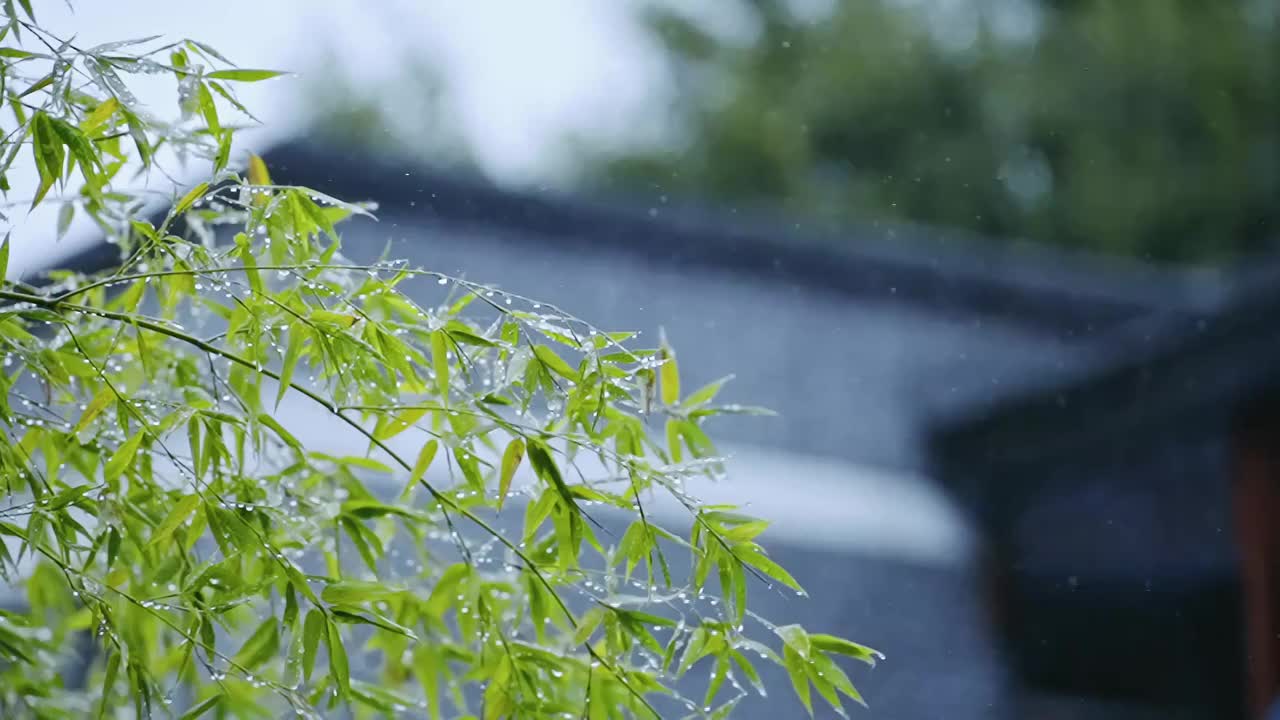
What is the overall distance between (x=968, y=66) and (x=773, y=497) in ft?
12.5

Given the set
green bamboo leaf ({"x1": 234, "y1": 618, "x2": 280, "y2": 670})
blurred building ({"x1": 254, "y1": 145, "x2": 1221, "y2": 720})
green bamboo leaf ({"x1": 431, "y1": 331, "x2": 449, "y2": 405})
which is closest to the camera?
green bamboo leaf ({"x1": 431, "y1": 331, "x2": 449, "y2": 405})

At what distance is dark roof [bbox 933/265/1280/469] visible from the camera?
7.95 feet

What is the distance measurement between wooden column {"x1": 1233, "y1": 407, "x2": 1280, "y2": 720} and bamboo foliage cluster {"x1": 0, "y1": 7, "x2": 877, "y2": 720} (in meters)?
2.05

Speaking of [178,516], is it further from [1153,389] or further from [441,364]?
[1153,389]

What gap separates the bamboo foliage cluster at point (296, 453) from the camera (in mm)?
601

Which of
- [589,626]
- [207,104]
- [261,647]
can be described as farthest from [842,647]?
[207,104]

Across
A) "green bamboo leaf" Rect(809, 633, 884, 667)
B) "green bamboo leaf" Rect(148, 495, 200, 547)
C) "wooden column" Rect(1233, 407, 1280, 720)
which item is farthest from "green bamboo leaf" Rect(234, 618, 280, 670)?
"wooden column" Rect(1233, 407, 1280, 720)

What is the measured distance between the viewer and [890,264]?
3125mm

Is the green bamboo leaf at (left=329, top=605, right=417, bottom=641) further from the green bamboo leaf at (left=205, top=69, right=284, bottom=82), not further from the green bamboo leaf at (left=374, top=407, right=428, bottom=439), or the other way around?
the green bamboo leaf at (left=205, top=69, right=284, bottom=82)

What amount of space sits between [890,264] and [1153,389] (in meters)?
0.82

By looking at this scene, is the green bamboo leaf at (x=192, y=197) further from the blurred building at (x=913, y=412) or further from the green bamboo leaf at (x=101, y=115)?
the blurred building at (x=913, y=412)

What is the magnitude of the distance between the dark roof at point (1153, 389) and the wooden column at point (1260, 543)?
0.27 ft

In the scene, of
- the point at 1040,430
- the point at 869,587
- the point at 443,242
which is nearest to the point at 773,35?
the point at 1040,430

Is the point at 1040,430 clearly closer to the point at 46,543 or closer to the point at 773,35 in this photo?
the point at 46,543
